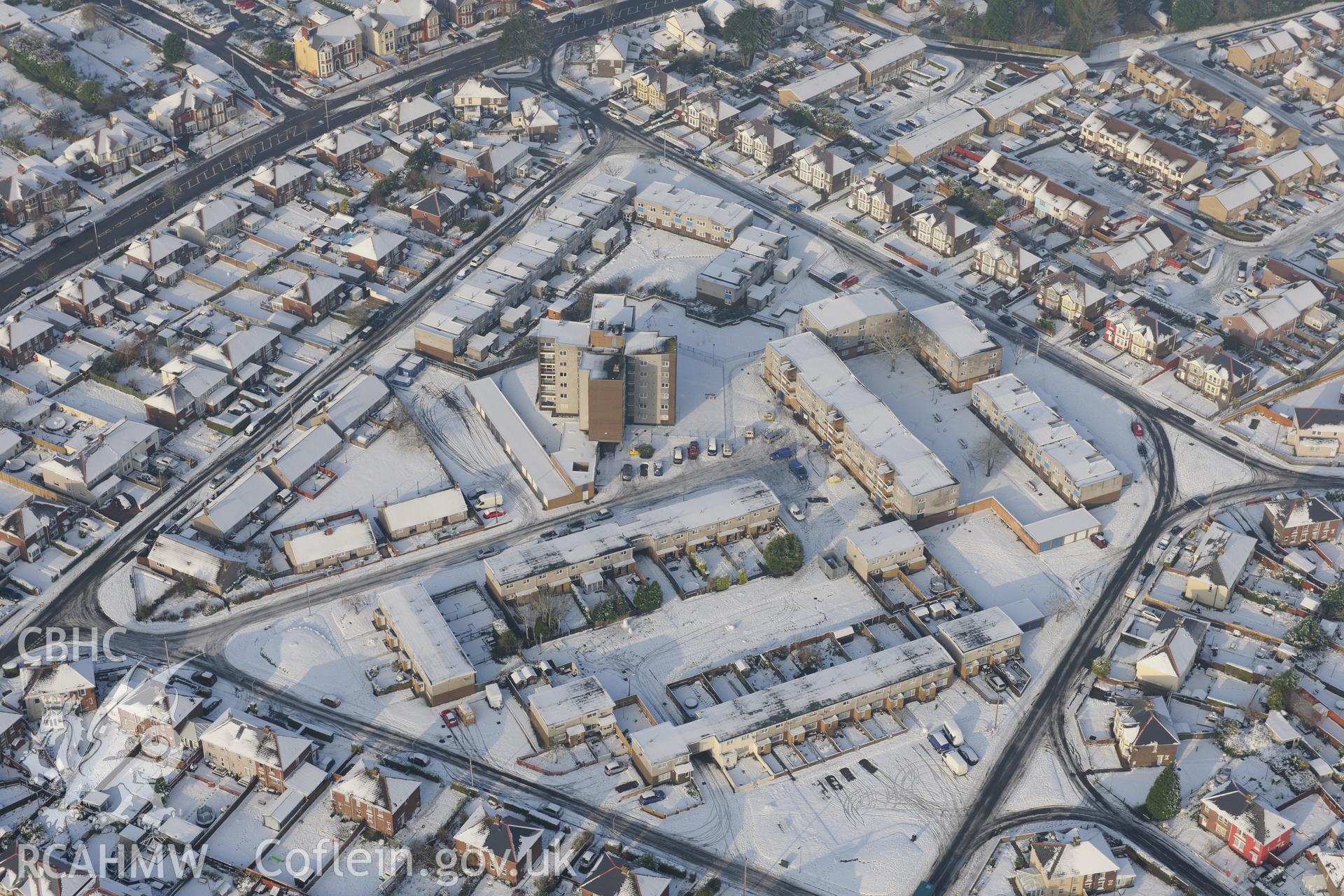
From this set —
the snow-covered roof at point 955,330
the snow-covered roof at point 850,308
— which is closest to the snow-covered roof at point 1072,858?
the snow-covered roof at point 955,330

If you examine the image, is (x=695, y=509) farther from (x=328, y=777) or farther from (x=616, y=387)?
(x=328, y=777)

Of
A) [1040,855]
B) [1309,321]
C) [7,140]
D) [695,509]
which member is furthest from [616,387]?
[7,140]

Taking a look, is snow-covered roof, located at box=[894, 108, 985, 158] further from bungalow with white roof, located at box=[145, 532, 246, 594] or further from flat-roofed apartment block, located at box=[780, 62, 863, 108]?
bungalow with white roof, located at box=[145, 532, 246, 594]

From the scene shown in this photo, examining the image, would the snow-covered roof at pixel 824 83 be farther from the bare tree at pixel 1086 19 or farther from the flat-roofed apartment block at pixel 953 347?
the flat-roofed apartment block at pixel 953 347

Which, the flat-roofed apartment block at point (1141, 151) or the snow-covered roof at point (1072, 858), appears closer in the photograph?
the snow-covered roof at point (1072, 858)

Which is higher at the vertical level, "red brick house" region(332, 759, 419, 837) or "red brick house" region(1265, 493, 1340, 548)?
"red brick house" region(1265, 493, 1340, 548)

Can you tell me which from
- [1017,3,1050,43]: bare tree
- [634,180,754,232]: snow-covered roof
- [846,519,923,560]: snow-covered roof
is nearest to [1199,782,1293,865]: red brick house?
[846,519,923,560]: snow-covered roof

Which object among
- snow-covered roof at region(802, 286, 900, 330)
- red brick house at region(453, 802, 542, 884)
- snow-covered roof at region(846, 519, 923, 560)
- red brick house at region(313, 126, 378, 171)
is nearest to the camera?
red brick house at region(453, 802, 542, 884)
